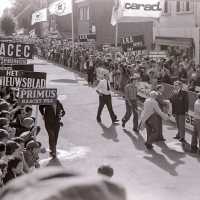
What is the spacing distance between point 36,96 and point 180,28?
22.4 meters

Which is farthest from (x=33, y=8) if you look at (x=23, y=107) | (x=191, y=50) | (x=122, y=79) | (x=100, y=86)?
(x=23, y=107)

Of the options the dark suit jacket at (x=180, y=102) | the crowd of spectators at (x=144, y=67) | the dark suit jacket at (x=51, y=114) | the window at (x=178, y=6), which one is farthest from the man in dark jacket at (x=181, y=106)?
the window at (x=178, y=6)

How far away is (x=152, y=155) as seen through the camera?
40.8 feet

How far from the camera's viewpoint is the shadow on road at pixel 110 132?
1447 cm

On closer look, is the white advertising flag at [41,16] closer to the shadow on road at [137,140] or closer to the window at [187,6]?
the window at [187,6]

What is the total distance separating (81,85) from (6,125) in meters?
19.8

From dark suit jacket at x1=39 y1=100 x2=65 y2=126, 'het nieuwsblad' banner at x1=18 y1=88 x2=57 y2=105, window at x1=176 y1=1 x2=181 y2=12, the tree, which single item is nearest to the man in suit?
dark suit jacket at x1=39 y1=100 x2=65 y2=126

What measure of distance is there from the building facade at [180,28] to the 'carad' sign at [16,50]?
1508 cm

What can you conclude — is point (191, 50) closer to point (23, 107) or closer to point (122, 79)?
point (122, 79)

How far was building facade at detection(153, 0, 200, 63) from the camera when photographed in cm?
2880

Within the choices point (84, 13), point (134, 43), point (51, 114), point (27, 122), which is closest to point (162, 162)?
point (51, 114)

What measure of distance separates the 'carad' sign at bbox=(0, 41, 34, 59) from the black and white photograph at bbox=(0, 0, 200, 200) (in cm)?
3

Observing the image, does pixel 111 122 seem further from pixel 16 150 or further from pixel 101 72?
pixel 16 150

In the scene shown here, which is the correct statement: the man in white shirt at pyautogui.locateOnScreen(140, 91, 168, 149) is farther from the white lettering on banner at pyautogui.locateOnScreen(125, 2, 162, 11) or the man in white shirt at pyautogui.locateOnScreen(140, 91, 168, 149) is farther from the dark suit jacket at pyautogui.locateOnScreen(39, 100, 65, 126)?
the white lettering on banner at pyautogui.locateOnScreen(125, 2, 162, 11)
